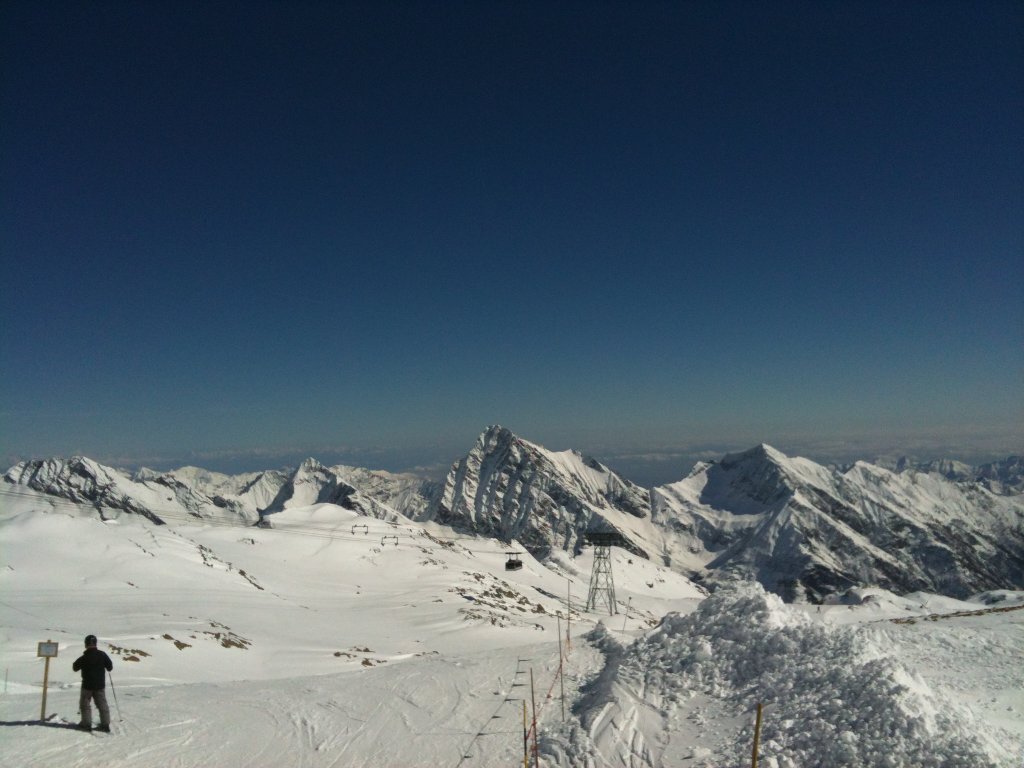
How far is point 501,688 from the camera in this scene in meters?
19.7

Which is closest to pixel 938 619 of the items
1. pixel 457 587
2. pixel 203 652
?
pixel 203 652

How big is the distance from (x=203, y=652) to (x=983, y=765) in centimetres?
2816

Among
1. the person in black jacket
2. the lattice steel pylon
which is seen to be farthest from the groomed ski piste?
the lattice steel pylon

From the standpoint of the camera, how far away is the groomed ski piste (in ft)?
44.0

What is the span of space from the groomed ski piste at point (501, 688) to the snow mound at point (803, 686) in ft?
0.17

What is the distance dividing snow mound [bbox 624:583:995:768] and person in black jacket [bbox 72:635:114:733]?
14701 millimetres

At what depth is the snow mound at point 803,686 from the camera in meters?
12.4

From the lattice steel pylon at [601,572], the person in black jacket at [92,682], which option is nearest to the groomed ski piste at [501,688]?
the person in black jacket at [92,682]

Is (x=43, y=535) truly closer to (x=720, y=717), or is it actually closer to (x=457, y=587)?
(x=457, y=587)

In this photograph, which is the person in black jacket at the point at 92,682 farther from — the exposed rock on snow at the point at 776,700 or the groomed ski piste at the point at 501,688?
the exposed rock on snow at the point at 776,700

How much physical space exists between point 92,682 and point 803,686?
1766 centimetres

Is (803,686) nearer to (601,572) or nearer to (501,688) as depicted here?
(501,688)

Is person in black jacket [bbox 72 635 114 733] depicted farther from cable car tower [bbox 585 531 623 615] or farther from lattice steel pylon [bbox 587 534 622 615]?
cable car tower [bbox 585 531 623 615]

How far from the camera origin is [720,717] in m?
15.7
